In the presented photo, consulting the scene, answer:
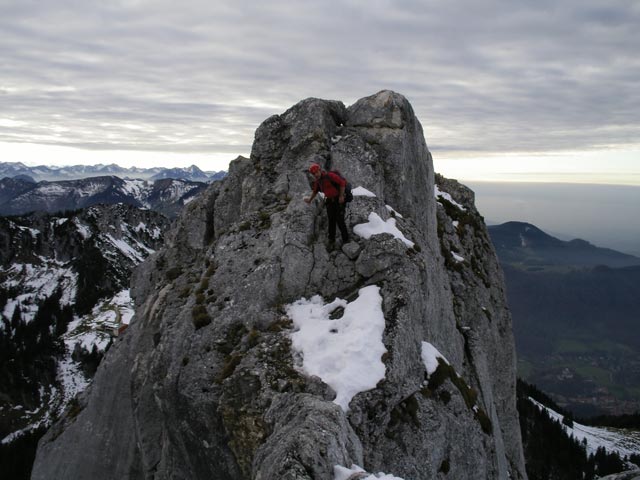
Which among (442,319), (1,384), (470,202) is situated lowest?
(1,384)

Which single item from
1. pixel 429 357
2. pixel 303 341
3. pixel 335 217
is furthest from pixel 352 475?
pixel 335 217

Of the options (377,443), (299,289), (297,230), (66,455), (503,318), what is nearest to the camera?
(377,443)

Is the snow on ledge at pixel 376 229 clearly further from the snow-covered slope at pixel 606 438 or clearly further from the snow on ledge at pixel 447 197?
the snow-covered slope at pixel 606 438

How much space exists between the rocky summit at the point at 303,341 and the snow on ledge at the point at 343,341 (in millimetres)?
74

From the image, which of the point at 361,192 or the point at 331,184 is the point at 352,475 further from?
the point at 361,192

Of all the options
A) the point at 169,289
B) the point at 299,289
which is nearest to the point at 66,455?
the point at 169,289

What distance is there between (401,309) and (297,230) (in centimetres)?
818

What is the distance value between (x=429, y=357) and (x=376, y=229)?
8027mm

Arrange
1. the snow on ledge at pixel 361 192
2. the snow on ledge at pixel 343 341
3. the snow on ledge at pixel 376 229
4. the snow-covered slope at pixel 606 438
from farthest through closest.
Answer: the snow-covered slope at pixel 606 438, the snow on ledge at pixel 361 192, the snow on ledge at pixel 376 229, the snow on ledge at pixel 343 341

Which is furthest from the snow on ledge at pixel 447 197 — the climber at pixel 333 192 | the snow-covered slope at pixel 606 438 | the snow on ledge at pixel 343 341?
the snow-covered slope at pixel 606 438

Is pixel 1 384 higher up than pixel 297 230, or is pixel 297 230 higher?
pixel 297 230

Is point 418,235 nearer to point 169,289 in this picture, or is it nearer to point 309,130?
point 309,130

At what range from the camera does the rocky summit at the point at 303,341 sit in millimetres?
19078

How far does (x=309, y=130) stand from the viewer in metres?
35.1
